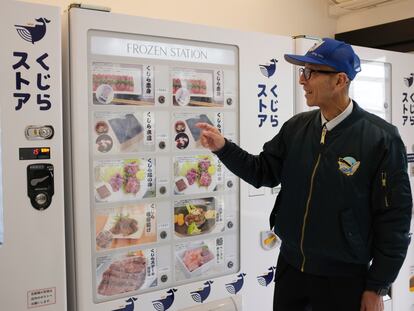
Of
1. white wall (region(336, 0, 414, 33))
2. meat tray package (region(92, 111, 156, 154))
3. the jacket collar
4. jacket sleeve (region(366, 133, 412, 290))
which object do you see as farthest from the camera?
white wall (region(336, 0, 414, 33))

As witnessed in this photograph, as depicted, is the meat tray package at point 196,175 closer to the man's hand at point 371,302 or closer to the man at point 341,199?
the man at point 341,199

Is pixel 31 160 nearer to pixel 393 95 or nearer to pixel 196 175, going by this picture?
pixel 196 175

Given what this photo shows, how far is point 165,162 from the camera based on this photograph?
6.38 ft

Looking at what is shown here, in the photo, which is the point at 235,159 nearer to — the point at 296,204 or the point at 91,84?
the point at 296,204

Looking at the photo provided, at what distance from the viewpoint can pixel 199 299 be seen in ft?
6.71

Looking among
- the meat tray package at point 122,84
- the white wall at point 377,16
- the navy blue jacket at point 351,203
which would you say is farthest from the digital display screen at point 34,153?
the white wall at point 377,16

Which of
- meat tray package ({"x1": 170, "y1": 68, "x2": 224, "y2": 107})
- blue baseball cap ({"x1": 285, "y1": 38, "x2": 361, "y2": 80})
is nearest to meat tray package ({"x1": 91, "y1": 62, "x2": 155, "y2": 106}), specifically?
meat tray package ({"x1": 170, "y1": 68, "x2": 224, "y2": 107})

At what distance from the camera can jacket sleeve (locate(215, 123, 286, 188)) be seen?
1.81m

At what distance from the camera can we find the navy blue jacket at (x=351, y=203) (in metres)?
1.58

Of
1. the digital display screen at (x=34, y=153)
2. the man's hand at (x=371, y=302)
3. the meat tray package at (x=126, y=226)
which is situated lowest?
the man's hand at (x=371, y=302)

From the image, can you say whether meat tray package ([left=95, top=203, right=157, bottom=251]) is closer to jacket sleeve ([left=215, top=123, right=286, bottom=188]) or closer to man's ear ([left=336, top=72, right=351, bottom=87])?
jacket sleeve ([left=215, top=123, right=286, bottom=188])

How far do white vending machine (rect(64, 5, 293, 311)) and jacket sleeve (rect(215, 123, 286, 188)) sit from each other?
250mm

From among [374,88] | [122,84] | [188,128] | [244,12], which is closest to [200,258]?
[188,128]

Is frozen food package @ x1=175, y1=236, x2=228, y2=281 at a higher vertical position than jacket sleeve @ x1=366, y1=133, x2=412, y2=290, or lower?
lower
